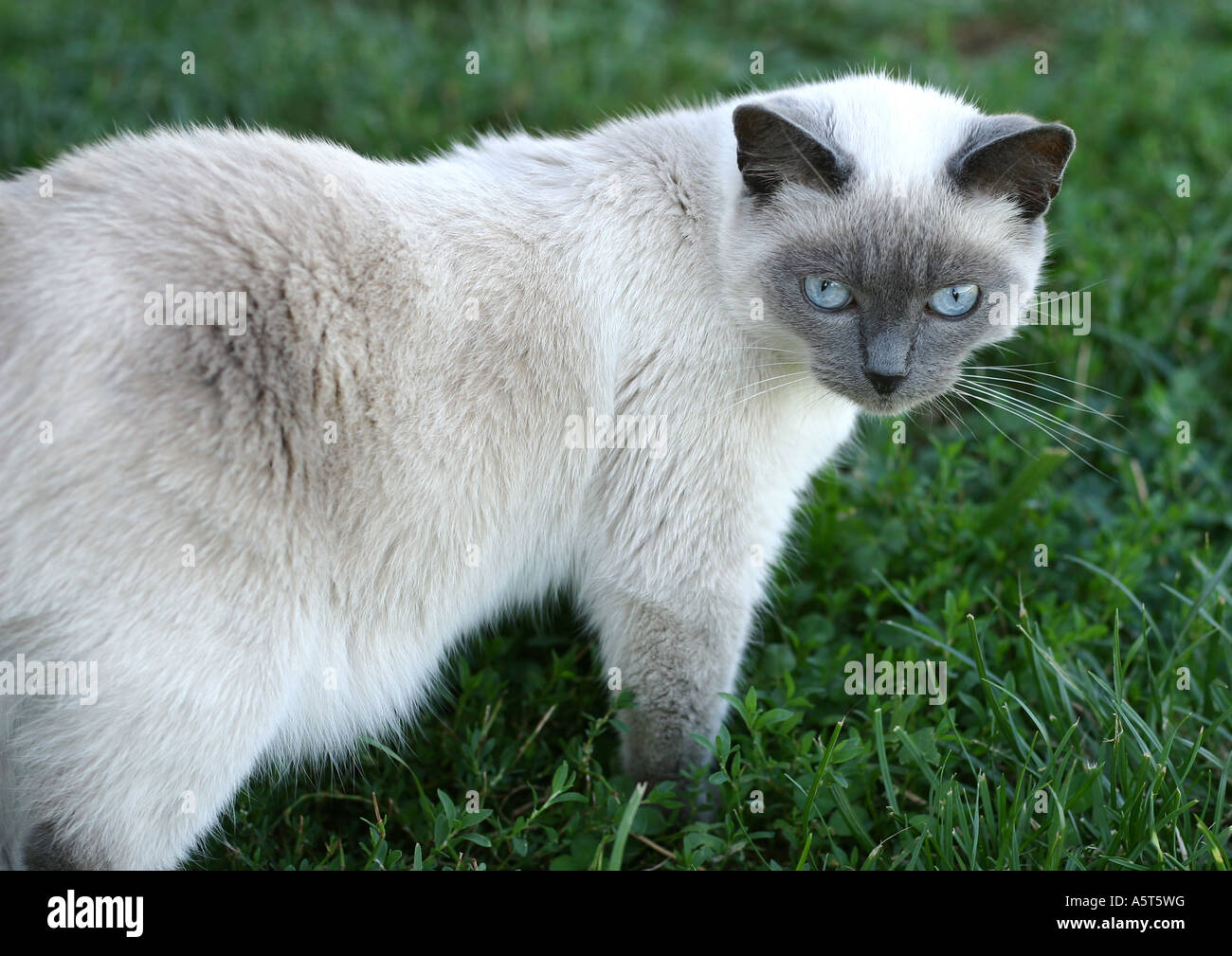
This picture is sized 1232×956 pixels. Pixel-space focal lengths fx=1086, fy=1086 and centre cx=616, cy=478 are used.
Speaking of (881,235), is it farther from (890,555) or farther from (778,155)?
(890,555)

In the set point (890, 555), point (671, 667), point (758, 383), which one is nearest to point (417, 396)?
point (758, 383)

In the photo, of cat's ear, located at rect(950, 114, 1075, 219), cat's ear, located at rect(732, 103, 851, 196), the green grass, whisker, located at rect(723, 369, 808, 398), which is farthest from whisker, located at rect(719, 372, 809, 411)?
the green grass

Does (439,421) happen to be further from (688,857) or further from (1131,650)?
(1131,650)

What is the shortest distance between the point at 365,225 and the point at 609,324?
71 centimetres

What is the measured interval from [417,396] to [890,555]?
1.87 meters

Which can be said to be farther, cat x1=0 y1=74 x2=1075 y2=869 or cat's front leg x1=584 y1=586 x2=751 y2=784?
cat's front leg x1=584 y1=586 x2=751 y2=784

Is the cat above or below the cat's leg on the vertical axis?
above

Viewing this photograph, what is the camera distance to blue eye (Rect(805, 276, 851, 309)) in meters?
2.96

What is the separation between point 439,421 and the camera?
107 inches

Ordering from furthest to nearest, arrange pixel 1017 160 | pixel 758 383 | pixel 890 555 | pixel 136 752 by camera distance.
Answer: pixel 890 555 → pixel 758 383 → pixel 1017 160 → pixel 136 752

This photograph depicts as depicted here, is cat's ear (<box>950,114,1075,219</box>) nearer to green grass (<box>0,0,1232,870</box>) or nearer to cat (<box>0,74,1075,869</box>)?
cat (<box>0,74,1075,869</box>)

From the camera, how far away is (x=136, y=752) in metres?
2.44

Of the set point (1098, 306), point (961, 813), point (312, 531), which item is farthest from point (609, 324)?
point (1098, 306)
